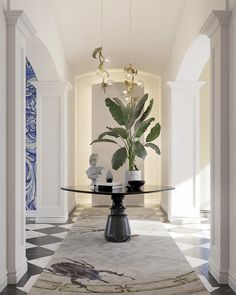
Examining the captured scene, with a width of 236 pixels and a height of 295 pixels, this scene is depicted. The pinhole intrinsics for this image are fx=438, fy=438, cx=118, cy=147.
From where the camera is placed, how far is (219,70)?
4.11 meters

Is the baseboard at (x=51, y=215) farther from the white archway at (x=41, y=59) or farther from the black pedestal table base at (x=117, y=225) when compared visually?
the white archway at (x=41, y=59)

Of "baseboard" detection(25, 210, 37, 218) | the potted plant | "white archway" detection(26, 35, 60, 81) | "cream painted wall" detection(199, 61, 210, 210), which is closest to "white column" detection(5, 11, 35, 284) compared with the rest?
"white archway" detection(26, 35, 60, 81)

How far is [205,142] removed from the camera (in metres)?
8.83

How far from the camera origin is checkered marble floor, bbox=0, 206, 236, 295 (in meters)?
4.00

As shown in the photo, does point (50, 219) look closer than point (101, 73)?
No

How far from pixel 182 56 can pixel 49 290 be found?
13.7 feet

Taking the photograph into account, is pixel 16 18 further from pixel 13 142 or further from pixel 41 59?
pixel 41 59

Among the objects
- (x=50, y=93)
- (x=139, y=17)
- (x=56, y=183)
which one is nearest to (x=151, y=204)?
(x=56, y=183)

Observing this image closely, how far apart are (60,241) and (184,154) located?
113 inches

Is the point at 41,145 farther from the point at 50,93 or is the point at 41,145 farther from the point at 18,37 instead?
the point at 18,37

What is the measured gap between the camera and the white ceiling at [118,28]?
22.5 feet

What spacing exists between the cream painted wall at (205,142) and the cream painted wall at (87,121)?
1.75 metres
